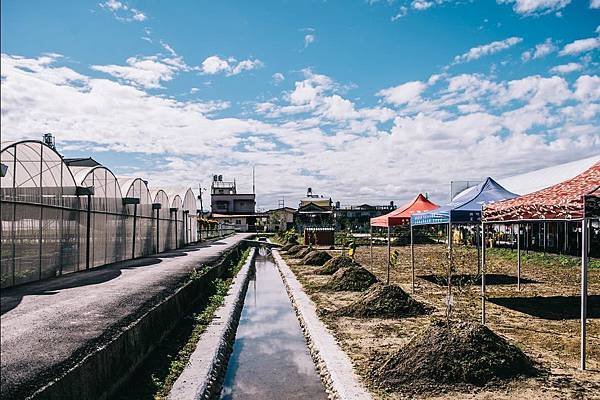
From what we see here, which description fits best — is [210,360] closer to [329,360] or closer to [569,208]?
[329,360]

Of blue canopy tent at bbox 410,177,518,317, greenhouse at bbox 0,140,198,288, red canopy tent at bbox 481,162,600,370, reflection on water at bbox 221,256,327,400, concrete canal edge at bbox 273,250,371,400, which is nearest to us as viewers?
concrete canal edge at bbox 273,250,371,400

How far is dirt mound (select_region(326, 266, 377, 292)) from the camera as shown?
15.0 metres

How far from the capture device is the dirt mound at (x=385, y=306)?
35.6ft

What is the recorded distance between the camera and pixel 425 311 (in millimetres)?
11133

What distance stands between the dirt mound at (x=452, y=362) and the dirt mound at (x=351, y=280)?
788 cm

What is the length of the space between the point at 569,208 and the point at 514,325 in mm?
2863

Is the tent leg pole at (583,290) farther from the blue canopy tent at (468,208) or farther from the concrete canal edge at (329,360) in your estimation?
the blue canopy tent at (468,208)

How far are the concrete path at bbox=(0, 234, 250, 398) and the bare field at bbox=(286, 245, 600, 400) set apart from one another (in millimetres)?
3307

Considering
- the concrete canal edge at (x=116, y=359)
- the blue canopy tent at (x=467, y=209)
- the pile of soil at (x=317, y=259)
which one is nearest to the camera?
the concrete canal edge at (x=116, y=359)

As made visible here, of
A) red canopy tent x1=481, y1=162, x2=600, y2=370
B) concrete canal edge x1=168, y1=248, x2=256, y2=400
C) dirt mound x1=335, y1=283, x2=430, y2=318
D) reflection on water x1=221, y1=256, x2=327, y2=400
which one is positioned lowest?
reflection on water x1=221, y1=256, x2=327, y2=400

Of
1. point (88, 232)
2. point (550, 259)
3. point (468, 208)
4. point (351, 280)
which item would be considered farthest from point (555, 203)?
point (550, 259)

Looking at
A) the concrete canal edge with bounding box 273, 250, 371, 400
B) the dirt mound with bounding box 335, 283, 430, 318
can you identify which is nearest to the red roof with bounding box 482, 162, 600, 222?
the dirt mound with bounding box 335, 283, 430, 318

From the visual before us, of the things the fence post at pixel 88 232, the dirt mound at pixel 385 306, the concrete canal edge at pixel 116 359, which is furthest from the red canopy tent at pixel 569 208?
the fence post at pixel 88 232

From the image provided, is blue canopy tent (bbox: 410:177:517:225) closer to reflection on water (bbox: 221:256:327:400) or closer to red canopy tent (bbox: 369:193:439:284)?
red canopy tent (bbox: 369:193:439:284)
